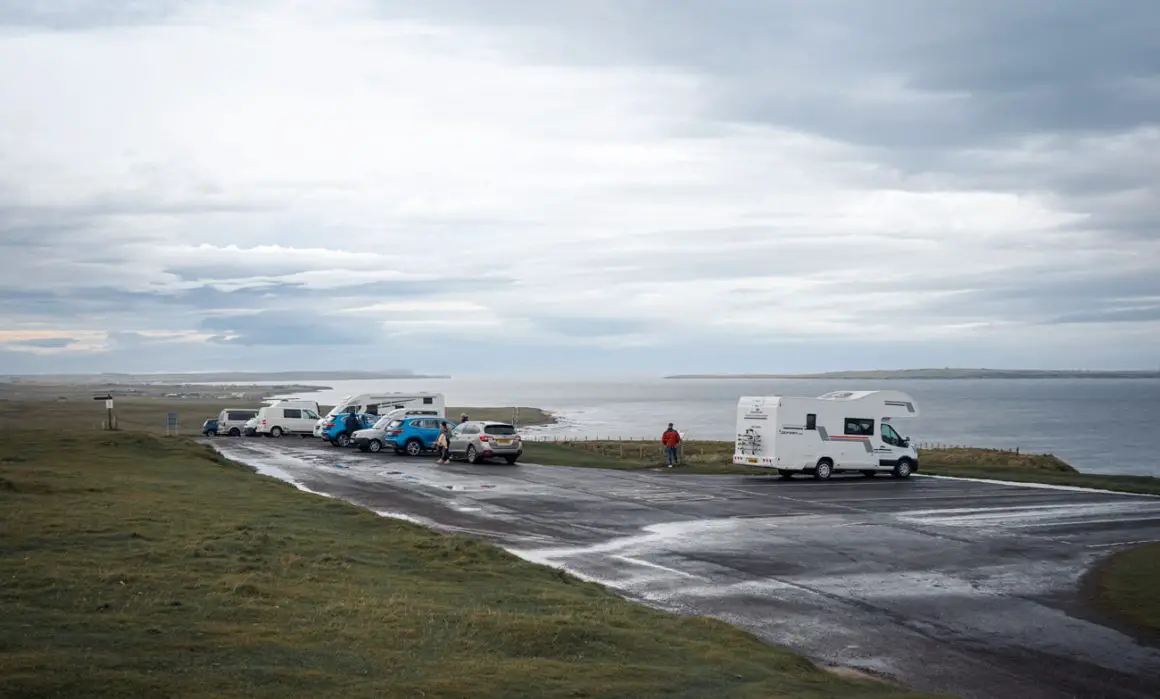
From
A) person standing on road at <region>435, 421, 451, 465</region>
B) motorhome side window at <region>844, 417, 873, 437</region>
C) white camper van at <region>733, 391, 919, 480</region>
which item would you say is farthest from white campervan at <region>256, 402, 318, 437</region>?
motorhome side window at <region>844, 417, 873, 437</region>

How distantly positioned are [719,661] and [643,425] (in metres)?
111

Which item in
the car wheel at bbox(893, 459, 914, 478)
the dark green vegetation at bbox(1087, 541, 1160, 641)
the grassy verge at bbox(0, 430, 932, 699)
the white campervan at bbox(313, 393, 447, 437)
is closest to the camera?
the grassy verge at bbox(0, 430, 932, 699)

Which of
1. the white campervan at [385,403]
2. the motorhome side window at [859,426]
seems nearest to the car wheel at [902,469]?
the motorhome side window at [859,426]

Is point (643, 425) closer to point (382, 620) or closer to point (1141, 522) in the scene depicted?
point (1141, 522)

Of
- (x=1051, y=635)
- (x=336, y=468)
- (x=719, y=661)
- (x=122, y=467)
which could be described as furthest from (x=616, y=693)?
(x=336, y=468)

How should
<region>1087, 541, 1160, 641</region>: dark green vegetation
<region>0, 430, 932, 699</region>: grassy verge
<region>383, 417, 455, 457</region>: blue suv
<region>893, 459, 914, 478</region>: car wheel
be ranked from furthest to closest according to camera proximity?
<region>383, 417, 455, 457</region>: blue suv < <region>893, 459, 914, 478</region>: car wheel < <region>1087, 541, 1160, 641</region>: dark green vegetation < <region>0, 430, 932, 699</region>: grassy verge

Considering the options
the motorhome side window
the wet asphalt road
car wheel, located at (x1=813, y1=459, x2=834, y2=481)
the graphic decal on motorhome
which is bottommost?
the wet asphalt road

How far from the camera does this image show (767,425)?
36688mm

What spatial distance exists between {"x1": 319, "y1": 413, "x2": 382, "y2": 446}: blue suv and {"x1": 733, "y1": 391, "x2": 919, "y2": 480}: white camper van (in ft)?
75.5

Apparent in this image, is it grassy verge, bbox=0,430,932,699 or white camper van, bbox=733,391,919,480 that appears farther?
white camper van, bbox=733,391,919,480

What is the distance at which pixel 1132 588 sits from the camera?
56.3 ft

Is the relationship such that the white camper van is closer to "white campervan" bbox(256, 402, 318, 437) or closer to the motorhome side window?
the motorhome side window

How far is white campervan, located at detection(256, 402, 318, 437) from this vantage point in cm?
6303

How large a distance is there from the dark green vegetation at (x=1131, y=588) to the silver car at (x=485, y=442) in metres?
25.0
